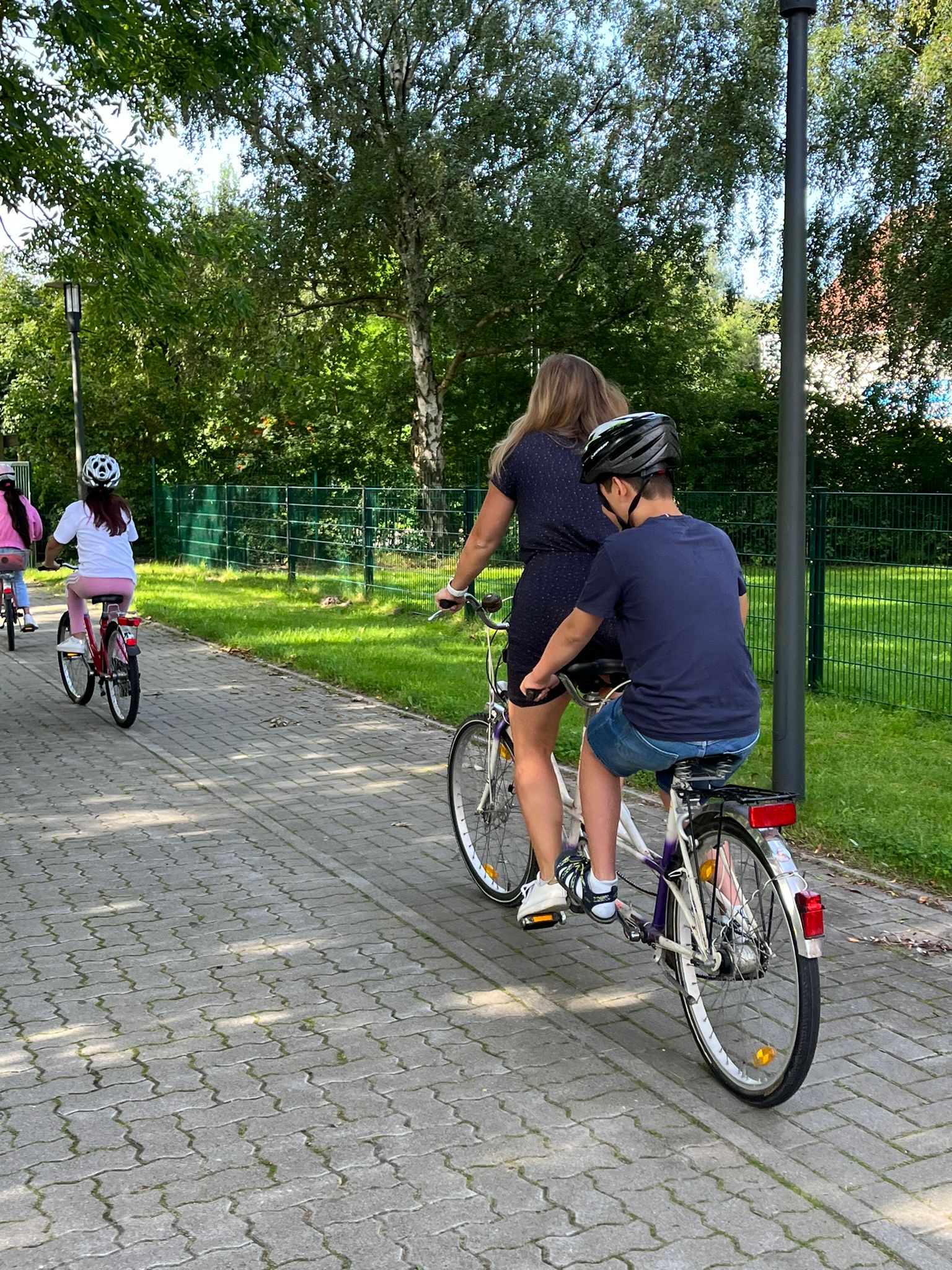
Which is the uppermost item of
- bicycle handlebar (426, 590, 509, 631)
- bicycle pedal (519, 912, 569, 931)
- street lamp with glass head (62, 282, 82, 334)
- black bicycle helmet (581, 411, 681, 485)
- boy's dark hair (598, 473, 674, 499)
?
street lamp with glass head (62, 282, 82, 334)

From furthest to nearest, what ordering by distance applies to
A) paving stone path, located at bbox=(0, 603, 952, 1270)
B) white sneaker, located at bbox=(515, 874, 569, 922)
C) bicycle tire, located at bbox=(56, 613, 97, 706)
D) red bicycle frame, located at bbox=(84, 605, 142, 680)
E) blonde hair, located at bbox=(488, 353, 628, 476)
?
1. bicycle tire, located at bbox=(56, 613, 97, 706)
2. red bicycle frame, located at bbox=(84, 605, 142, 680)
3. blonde hair, located at bbox=(488, 353, 628, 476)
4. white sneaker, located at bbox=(515, 874, 569, 922)
5. paving stone path, located at bbox=(0, 603, 952, 1270)

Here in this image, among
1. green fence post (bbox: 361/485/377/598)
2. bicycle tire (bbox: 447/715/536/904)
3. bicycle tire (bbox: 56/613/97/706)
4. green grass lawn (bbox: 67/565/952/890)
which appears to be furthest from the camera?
green fence post (bbox: 361/485/377/598)

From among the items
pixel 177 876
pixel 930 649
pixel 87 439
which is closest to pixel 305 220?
pixel 87 439

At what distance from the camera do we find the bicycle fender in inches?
134

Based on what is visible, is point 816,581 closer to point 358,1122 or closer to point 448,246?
point 358,1122

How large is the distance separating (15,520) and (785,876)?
11450 mm

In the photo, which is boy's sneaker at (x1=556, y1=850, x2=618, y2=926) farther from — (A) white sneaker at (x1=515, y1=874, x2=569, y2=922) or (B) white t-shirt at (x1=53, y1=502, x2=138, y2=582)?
(B) white t-shirt at (x1=53, y1=502, x2=138, y2=582)

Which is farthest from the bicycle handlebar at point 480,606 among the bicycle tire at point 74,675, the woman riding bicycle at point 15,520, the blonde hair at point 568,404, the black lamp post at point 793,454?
the woman riding bicycle at point 15,520

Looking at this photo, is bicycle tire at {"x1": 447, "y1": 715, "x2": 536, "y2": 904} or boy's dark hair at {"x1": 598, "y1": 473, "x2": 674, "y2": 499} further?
bicycle tire at {"x1": 447, "y1": 715, "x2": 536, "y2": 904}

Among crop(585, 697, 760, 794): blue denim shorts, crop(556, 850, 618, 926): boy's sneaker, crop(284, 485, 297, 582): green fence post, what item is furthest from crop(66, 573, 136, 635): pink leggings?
crop(284, 485, 297, 582): green fence post

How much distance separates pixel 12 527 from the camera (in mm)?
13555

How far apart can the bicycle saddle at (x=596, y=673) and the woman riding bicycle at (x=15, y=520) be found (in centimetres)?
1001

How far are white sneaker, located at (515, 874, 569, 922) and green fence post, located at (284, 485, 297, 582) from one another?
49.6ft

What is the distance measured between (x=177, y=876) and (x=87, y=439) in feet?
83.0
